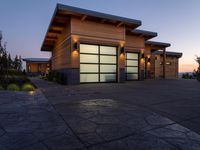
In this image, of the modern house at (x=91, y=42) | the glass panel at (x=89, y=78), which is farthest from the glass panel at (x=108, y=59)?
the glass panel at (x=89, y=78)

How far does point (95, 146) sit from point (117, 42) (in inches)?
421

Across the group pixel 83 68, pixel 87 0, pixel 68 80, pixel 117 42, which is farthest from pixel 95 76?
pixel 87 0

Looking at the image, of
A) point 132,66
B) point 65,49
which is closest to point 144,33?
point 132,66

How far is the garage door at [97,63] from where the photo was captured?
1070 cm

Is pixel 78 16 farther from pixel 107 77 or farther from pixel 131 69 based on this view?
pixel 131 69

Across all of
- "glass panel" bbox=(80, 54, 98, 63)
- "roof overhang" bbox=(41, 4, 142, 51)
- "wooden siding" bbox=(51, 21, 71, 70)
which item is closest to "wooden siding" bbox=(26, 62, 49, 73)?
"wooden siding" bbox=(51, 21, 71, 70)

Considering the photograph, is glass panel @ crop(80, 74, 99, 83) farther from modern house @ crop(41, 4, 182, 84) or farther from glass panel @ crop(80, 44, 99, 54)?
glass panel @ crop(80, 44, 99, 54)

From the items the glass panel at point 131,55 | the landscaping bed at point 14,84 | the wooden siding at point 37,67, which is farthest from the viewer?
the wooden siding at point 37,67

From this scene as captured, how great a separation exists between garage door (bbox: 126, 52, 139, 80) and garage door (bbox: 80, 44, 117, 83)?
3026 millimetres

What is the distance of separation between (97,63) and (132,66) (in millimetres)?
5198

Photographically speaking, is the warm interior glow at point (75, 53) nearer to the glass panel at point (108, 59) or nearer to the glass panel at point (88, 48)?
the glass panel at point (88, 48)

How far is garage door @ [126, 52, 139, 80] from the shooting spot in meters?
14.5

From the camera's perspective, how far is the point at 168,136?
2035mm

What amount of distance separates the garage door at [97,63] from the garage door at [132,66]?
3.03 meters
